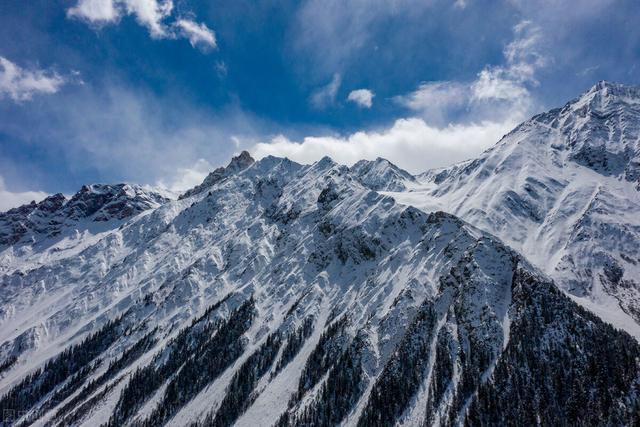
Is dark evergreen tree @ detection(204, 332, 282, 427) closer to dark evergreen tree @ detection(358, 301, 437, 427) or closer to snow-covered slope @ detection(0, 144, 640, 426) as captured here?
snow-covered slope @ detection(0, 144, 640, 426)

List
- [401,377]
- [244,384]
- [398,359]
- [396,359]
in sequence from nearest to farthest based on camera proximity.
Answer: [401,377] < [398,359] < [396,359] < [244,384]

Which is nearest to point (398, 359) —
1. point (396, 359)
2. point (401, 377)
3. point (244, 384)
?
point (396, 359)

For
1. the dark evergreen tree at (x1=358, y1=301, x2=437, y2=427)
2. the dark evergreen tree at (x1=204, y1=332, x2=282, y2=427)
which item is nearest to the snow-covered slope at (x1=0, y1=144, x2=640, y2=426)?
the dark evergreen tree at (x1=358, y1=301, x2=437, y2=427)

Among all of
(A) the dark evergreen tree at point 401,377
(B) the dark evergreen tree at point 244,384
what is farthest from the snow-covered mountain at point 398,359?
(B) the dark evergreen tree at point 244,384

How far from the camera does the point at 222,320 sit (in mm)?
194875

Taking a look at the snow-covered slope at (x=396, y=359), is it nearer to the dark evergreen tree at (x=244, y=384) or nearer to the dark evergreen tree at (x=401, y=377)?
the dark evergreen tree at (x=401, y=377)

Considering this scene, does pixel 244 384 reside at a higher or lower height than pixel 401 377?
higher

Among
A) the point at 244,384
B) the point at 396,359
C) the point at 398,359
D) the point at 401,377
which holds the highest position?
the point at 244,384

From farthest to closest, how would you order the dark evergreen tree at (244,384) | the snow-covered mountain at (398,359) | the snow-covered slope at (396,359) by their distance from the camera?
1. the dark evergreen tree at (244,384)
2. the snow-covered slope at (396,359)
3. the snow-covered mountain at (398,359)

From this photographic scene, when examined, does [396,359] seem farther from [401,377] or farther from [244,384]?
[244,384]

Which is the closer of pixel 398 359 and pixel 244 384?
pixel 398 359

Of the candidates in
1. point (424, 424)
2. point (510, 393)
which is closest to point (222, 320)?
point (424, 424)

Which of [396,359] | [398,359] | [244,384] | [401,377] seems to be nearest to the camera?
[401,377]

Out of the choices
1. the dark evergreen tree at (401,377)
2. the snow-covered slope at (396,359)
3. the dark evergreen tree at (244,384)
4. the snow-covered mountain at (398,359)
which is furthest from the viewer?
the dark evergreen tree at (244,384)
